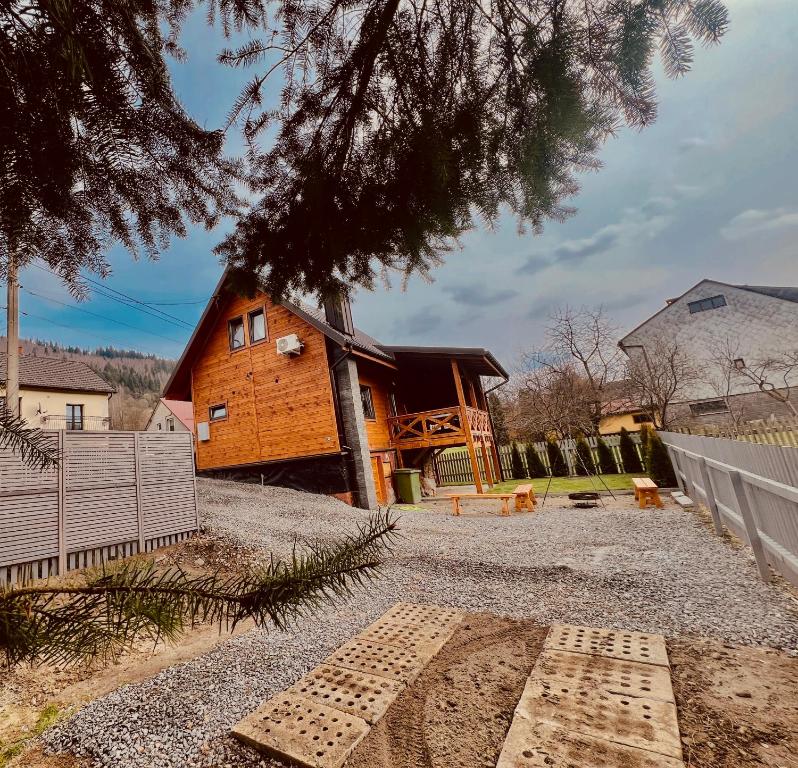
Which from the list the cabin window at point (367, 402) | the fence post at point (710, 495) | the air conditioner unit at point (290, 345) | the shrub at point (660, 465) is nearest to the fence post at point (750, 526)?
the fence post at point (710, 495)

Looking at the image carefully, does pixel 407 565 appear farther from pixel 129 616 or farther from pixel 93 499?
pixel 129 616

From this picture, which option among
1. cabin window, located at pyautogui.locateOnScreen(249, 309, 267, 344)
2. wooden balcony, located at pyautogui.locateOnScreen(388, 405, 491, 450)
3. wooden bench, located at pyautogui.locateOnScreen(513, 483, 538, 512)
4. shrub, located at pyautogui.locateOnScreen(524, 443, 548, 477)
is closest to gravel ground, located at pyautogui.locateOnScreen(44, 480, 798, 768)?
wooden bench, located at pyautogui.locateOnScreen(513, 483, 538, 512)

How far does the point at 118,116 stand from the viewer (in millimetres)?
1450

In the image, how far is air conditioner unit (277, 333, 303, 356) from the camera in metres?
11.7

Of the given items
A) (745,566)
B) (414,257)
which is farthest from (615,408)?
(414,257)

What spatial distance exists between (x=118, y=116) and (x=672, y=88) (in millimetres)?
2429

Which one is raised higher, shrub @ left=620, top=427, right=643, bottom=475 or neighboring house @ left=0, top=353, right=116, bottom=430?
neighboring house @ left=0, top=353, right=116, bottom=430

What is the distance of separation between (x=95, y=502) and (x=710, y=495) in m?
9.83

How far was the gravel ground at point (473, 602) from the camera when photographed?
2367 mm

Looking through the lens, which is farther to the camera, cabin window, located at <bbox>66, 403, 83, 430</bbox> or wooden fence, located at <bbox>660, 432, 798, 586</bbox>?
cabin window, located at <bbox>66, 403, 83, 430</bbox>

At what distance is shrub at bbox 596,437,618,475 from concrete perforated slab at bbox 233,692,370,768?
1611 cm

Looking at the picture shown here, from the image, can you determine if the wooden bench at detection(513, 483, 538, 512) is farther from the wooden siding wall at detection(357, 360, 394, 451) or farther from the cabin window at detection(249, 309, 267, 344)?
the cabin window at detection(249, 309, 267, 344)

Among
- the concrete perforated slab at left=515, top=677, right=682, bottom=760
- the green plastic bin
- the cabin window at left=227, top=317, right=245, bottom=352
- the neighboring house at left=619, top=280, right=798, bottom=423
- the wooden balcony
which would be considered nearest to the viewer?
the concrete perforated slab at left=515, top=677, right=682, bottom=760

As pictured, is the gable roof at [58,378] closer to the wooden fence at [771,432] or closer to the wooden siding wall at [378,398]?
the wooden siding wall at [378,398]
